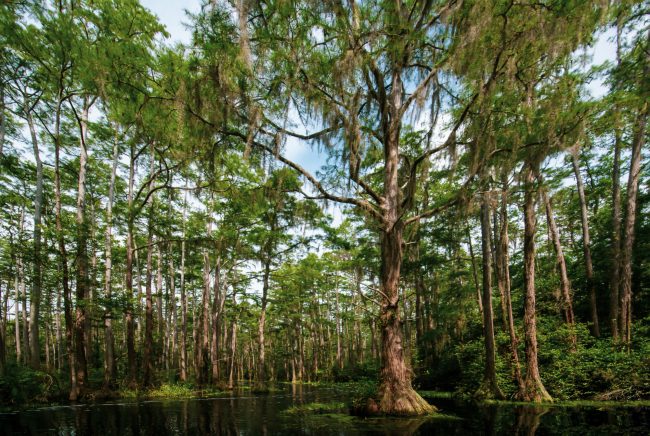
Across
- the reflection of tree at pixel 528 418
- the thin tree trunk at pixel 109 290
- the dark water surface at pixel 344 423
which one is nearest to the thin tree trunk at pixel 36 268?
the thin tree trunk at pixel 109 290

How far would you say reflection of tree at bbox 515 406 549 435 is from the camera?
19.5 ft

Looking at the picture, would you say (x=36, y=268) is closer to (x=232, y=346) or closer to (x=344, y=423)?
(x=344, y=423)

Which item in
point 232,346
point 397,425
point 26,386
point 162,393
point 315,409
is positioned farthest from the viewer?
point 232,346

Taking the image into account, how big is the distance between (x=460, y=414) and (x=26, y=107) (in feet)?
60.2

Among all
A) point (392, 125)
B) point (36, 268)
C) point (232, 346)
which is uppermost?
point (392, 125)

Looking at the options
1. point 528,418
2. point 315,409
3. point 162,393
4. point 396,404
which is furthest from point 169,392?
point 528,418

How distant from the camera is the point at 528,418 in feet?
23.8

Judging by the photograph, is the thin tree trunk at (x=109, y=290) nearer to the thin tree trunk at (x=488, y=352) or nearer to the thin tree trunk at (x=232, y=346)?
the thin tree trunk at (x=232, y=346)

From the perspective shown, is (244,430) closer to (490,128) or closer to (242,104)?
(242,104)

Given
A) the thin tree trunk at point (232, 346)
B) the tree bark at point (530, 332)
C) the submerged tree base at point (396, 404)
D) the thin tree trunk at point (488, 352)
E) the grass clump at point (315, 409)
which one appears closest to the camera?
the submerged tree base at point (396, 404)

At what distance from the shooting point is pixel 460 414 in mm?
8289

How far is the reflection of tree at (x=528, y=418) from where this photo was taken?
19.5 feet

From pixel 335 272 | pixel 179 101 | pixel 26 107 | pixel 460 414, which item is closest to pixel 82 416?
pixel 179 101

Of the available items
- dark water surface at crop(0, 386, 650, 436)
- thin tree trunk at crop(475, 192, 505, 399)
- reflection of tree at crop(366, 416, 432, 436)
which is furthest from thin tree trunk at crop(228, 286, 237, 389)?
reflection of tree at crop(366, 416, 432, 436)
